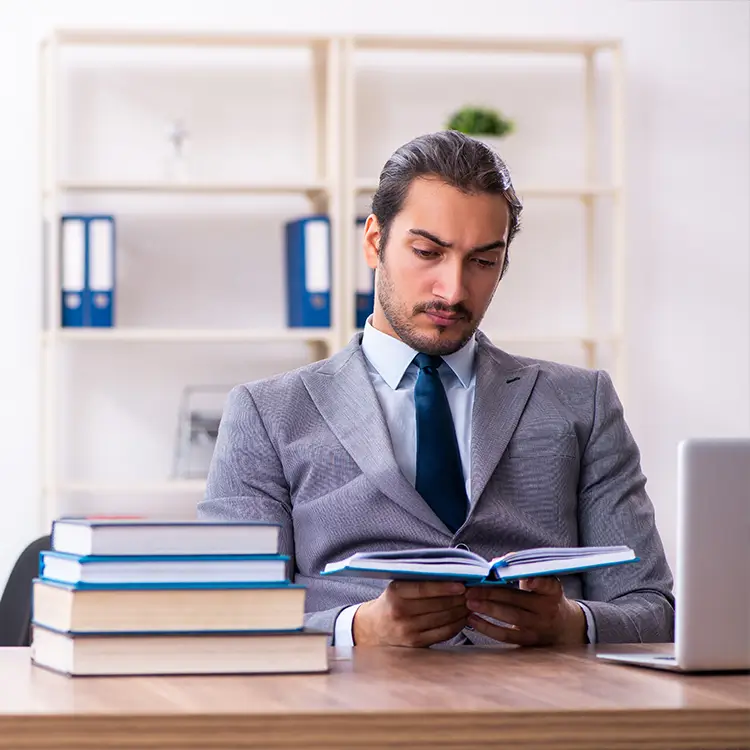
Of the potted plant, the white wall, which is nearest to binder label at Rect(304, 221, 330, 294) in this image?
the white wall

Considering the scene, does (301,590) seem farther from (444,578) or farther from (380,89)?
(380,89)

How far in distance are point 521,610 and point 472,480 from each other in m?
0.37

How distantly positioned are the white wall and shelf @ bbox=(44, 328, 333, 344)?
0.25 m

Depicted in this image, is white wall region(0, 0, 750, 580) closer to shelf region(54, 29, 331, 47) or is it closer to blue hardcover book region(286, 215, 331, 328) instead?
shelf region(54, 29, 331, 47)

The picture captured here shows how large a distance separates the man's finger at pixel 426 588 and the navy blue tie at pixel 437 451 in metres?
0.39

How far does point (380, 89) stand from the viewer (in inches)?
142

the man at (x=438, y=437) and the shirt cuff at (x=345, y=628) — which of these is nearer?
the shirt cuff at (x=345, y=628)

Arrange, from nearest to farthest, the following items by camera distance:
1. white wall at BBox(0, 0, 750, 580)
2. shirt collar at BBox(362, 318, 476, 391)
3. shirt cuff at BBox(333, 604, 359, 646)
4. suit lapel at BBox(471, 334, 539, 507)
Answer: shirt cuff at BBox(333, 604, 359, 646), suit lapel at BBox(471, 334, 539, 507), shirt collar at BBox(362, 318, 476, 391), white wall at BBox(0, 0, 750, 580)

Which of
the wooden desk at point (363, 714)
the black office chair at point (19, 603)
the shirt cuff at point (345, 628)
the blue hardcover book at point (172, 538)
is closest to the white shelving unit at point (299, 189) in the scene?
the black office chair at point (19, 603)

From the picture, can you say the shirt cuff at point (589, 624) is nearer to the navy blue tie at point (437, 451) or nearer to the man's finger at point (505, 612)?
the man's finger at point (505, 612)

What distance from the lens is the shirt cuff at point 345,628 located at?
5.01ft

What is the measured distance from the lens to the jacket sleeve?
1.71 m

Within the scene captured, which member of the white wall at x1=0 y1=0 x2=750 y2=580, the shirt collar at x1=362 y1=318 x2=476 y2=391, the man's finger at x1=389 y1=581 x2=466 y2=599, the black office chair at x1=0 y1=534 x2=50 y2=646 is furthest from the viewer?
the white wall at x1=0 y1=0 x2=750 y2=580

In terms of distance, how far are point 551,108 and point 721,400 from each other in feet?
3.31
